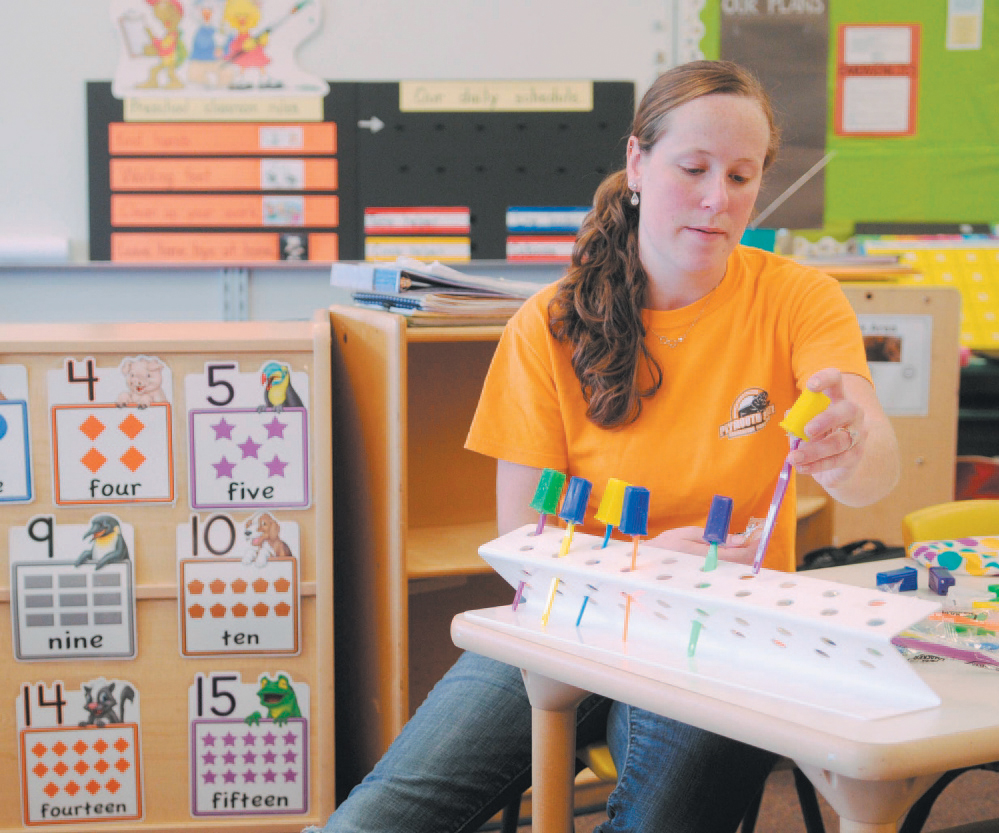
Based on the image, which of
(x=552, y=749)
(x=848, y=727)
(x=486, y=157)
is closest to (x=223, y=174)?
(x=486, y=157)

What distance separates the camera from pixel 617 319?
119cm

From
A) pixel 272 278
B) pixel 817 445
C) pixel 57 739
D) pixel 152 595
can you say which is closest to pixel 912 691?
pixel 817 445

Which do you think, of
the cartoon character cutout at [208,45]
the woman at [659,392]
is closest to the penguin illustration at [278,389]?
→ the woman at [659,392]

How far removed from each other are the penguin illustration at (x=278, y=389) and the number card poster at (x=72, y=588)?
288mm

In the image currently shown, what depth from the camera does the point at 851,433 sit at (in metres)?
0.91

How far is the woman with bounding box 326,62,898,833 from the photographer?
1017 mm

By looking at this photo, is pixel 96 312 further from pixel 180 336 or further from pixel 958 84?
pixel 958 84

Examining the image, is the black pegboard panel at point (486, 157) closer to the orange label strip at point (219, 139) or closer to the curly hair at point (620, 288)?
the orange label strip at point (219, 139)

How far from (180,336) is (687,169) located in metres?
0.84

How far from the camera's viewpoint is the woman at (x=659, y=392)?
1017 millimetres

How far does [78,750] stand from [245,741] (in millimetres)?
250

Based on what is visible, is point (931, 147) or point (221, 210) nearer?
point (221, 210)

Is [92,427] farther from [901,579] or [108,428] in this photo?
[901,579]

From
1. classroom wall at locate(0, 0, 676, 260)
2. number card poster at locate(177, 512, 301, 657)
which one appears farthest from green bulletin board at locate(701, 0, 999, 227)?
number card poster at locate(177, 512, 301, 657)
